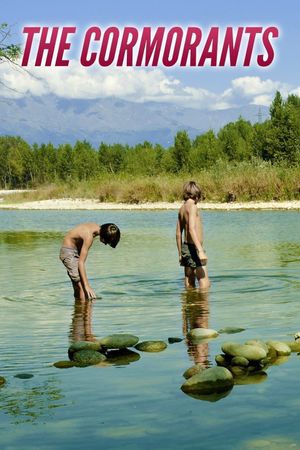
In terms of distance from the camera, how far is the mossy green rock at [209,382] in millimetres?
6695

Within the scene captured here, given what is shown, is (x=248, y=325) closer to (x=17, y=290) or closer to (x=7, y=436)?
(x=7, y=436)

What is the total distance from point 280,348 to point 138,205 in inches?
1890

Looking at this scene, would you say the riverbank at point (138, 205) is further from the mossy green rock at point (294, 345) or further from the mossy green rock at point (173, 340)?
the mossy green rock at point (294, 345)

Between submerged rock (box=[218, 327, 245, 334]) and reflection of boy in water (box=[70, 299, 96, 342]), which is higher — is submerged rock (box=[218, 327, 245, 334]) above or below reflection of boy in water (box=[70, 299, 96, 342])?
above

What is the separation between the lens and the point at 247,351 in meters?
7.47

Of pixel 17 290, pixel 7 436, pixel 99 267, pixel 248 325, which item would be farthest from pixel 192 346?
pixel 99 267

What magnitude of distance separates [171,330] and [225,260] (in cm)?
915

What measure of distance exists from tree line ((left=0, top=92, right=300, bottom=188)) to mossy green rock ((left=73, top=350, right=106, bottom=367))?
45.5 meters

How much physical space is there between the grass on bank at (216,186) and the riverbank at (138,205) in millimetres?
884

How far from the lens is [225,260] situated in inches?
738

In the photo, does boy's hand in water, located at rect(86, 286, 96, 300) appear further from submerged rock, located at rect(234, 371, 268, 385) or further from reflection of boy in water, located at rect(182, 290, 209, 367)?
submerged rock, located at rect(234, 371, 268, 385)

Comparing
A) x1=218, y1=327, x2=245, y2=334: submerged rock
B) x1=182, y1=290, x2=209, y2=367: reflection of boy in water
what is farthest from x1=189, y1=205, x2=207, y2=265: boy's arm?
x1=218, y1=327, x2=245, y2=334: submerged rock

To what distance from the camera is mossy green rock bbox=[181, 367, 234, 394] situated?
22.0 ft

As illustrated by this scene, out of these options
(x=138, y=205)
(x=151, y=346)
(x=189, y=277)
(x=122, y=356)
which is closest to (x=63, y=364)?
(x=122, y=356)
